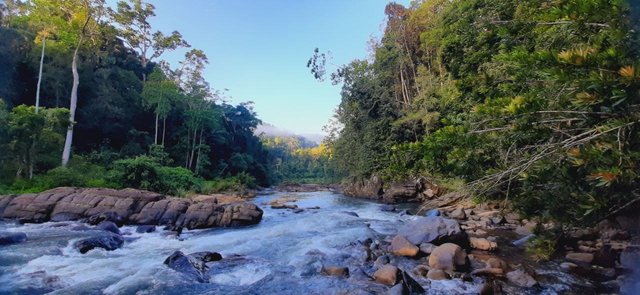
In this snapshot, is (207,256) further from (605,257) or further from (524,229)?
(524,229)

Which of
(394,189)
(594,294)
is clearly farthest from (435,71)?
(594,294)

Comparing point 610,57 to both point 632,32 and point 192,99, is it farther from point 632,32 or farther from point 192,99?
point 192,99

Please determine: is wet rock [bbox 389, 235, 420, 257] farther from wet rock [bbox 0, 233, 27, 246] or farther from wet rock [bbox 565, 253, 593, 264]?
wet rock [bbox 0, 233, 27, 246]

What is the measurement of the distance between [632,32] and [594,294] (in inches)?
166

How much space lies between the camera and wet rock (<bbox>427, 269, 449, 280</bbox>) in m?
5.73

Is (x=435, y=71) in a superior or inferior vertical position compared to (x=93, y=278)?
superior

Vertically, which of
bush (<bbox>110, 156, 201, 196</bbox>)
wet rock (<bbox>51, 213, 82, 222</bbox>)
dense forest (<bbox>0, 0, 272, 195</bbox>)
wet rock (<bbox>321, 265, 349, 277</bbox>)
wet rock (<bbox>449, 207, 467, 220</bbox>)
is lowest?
wet rock (<bbox>321, 265, 349, 277</bbox>)

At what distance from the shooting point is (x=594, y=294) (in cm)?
491

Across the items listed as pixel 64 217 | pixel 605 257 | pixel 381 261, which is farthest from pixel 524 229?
pixel 64 217

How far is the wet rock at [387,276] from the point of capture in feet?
18.1

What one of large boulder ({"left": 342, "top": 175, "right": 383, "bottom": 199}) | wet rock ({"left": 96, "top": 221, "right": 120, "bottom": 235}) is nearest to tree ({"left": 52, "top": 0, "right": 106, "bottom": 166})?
wet rock ({"left": 96, "top": 221, "right": 120, "bottom": 235})

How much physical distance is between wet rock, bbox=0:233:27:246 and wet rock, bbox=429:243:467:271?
9519mm

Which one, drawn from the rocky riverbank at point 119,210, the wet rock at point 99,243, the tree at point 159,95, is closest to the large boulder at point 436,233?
the rocky riverbank at point 119,210

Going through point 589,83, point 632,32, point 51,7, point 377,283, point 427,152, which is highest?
point 51,7
